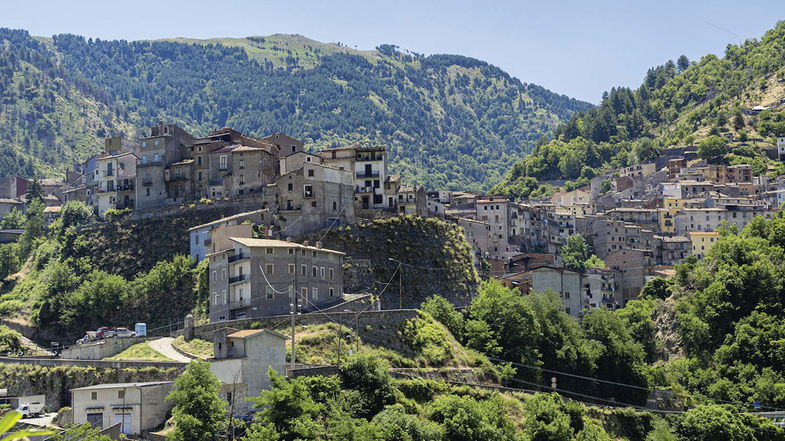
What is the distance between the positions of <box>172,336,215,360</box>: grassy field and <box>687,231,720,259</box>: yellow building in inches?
3537

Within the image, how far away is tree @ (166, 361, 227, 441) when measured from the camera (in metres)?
57.5

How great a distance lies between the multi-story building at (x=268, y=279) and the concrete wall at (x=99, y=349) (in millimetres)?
7306

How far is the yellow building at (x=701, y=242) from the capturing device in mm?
146375

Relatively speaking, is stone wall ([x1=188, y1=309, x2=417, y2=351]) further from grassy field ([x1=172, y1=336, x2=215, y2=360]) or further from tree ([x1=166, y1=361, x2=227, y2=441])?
tree ([x1=166, y1=361, x2=227, y2=441])

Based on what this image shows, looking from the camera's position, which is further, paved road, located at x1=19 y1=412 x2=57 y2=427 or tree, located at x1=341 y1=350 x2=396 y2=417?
tree, located at x1=341 y1=350 x2=396 y2=417

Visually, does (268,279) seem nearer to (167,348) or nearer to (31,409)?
(167,348)

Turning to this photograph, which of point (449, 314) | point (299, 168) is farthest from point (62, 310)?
point (449, 314)

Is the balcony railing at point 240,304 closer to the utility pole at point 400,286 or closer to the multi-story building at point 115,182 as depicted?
the utility pole at point 400,286

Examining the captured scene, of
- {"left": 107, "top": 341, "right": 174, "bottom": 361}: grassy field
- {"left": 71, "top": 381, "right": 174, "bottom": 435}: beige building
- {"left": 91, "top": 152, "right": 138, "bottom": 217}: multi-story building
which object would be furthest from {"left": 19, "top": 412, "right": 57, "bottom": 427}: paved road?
{"left": 91, "top": 152, "right": 138, "bottom": 217}: multi-story building

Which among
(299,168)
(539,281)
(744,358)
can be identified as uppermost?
(299,168)

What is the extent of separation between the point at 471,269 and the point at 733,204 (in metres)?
70.1

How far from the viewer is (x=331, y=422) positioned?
6041cm

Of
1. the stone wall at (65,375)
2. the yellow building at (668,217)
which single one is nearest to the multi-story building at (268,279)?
the stone wall at (65,375)

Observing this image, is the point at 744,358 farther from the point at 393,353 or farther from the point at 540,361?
the point at 393,353
